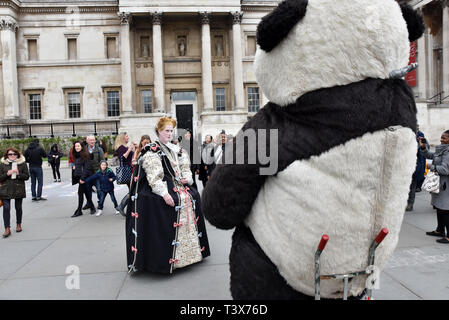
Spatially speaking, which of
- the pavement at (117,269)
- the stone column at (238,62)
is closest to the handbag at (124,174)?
the pavement at (117,269)

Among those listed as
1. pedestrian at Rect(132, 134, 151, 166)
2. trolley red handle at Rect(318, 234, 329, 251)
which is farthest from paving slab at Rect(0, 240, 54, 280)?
trolley red handle at Rect(318, 234, 329, 251)

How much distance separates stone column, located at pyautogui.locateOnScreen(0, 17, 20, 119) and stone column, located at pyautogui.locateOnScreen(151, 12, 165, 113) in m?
11.3

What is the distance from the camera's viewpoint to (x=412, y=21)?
1.73 meters

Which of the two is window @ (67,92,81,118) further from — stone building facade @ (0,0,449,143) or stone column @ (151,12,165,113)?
stone column @ (151,12,165,113)

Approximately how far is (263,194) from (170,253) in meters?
Result: 2.93

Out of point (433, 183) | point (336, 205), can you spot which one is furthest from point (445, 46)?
point (336, 205)

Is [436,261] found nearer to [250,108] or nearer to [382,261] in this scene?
[382,261]

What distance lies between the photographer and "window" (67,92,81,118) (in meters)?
31.3

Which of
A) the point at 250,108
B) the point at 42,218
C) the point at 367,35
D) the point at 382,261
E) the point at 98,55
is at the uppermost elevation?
the point at 98,55

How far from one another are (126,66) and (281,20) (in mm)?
29339

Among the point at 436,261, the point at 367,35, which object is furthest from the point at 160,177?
the point at 436,261

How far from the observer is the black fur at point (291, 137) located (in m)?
1.52

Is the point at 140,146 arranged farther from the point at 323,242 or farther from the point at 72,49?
the point at 72,49

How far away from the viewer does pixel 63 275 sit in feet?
15.7
